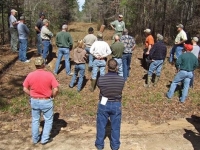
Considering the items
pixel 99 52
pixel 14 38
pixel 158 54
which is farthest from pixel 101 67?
pixel 14 38

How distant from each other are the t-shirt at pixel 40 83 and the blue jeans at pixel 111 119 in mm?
1172

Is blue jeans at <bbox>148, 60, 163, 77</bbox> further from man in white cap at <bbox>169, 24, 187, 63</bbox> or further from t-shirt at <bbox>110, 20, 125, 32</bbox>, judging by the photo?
t-shirt at <bbox>110, 20, 125, 32</bbox>

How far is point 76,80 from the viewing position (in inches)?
428

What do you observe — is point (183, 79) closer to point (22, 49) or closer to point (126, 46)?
point (126, 46)

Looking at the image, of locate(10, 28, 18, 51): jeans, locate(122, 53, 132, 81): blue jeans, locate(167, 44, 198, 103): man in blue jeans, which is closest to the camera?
locate(167, 44, 198, 103): man in blue jeans

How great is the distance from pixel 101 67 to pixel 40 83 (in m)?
4.03

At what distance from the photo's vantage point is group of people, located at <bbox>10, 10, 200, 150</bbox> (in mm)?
5934

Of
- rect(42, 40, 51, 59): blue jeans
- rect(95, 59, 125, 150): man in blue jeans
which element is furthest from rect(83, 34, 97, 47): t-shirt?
rect(95, 59, 125, 150): man in blue jeans

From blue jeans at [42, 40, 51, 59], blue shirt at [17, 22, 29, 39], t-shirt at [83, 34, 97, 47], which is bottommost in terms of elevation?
blue jeans at [42, 40, 51, 59]

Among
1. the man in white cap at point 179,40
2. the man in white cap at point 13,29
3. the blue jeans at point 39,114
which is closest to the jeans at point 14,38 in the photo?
the man in white cap at point 13,29

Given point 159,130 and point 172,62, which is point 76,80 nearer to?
point 159,130

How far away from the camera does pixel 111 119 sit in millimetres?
6113

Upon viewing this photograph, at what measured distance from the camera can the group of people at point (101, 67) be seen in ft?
19.5

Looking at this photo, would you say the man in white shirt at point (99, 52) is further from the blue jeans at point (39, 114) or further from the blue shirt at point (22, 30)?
the blue jeans at point (39, 114)
